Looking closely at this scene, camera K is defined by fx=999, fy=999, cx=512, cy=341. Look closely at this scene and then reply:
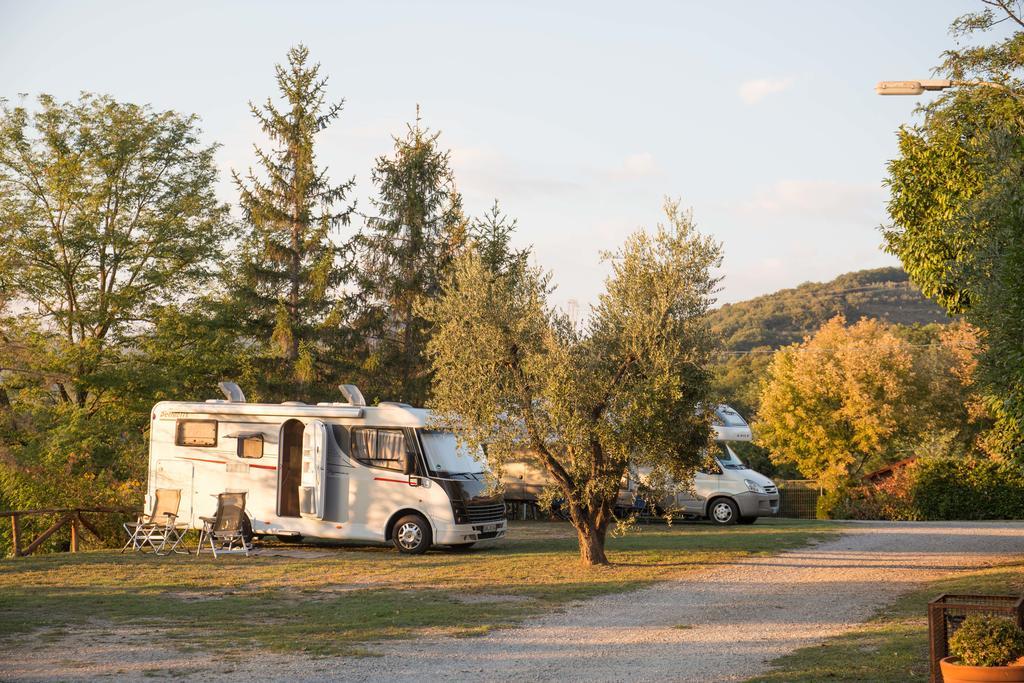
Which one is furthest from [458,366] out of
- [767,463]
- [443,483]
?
[767,463]

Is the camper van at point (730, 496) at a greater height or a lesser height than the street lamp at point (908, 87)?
lesser

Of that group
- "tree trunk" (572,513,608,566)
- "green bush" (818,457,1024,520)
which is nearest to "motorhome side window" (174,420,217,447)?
"tree trunk" (572,513,608,566)

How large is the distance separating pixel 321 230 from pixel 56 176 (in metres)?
7.37

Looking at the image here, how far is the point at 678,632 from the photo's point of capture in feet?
31.9

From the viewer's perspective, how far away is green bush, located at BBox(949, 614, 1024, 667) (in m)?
6.04

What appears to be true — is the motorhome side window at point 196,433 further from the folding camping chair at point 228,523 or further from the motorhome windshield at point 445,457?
the motorhome windshield at point 445,457

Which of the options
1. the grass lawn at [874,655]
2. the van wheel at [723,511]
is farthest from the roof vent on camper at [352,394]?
the grass lawn at [874,655]

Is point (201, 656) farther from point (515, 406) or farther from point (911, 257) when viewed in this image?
point (911, 257)

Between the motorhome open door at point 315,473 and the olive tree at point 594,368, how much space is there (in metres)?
3.38

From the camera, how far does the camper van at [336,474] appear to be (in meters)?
16.6

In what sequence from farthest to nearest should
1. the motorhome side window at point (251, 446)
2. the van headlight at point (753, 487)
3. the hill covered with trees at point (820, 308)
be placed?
the hill covered with trees at point (820, 308) → the van headlight at point (753, 487) → the motorhome side window at point (251, 446)

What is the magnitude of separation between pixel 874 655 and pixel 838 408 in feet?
95.8

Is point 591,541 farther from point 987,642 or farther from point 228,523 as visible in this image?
point 987,642

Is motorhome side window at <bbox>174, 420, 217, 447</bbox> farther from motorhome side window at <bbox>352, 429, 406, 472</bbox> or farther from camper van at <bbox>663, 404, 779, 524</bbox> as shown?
camper van at <bbox>663, 404, 779, 524</bbox>
